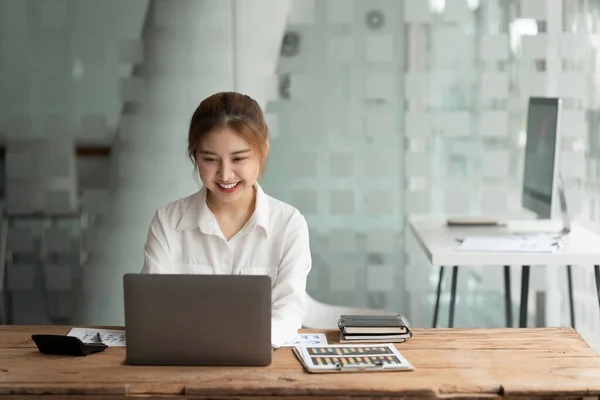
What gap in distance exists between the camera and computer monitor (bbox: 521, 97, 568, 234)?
3865 millimetres

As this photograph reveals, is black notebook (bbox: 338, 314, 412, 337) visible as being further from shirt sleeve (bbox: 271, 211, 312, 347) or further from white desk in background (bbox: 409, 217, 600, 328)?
white desk in background (bbox: 409, 217, 600, 328)

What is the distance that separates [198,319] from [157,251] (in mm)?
637

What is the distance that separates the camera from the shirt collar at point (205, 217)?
2768 mm

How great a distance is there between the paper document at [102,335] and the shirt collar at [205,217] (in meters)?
0.38

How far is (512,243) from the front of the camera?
3805 millimetres

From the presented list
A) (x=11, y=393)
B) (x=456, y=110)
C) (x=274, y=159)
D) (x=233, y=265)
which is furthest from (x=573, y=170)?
(x=11, y=393)

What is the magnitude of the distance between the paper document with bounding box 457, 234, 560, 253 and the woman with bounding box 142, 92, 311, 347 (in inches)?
45.1

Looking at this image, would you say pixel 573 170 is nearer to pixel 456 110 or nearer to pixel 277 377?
pixel 456 110

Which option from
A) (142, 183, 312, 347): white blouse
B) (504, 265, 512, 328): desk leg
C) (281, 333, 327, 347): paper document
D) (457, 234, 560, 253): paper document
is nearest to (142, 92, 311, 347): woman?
(142, 183, 312, 347): white blouse


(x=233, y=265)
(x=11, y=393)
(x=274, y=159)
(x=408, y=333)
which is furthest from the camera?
(x=274, y=159)

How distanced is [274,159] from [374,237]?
0.63 metres

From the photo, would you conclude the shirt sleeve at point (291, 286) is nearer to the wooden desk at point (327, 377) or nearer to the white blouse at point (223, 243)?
the white blouse at point (223, 243)

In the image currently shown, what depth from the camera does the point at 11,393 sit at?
209 centimetres

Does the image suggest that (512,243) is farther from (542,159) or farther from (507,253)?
(542,159)
